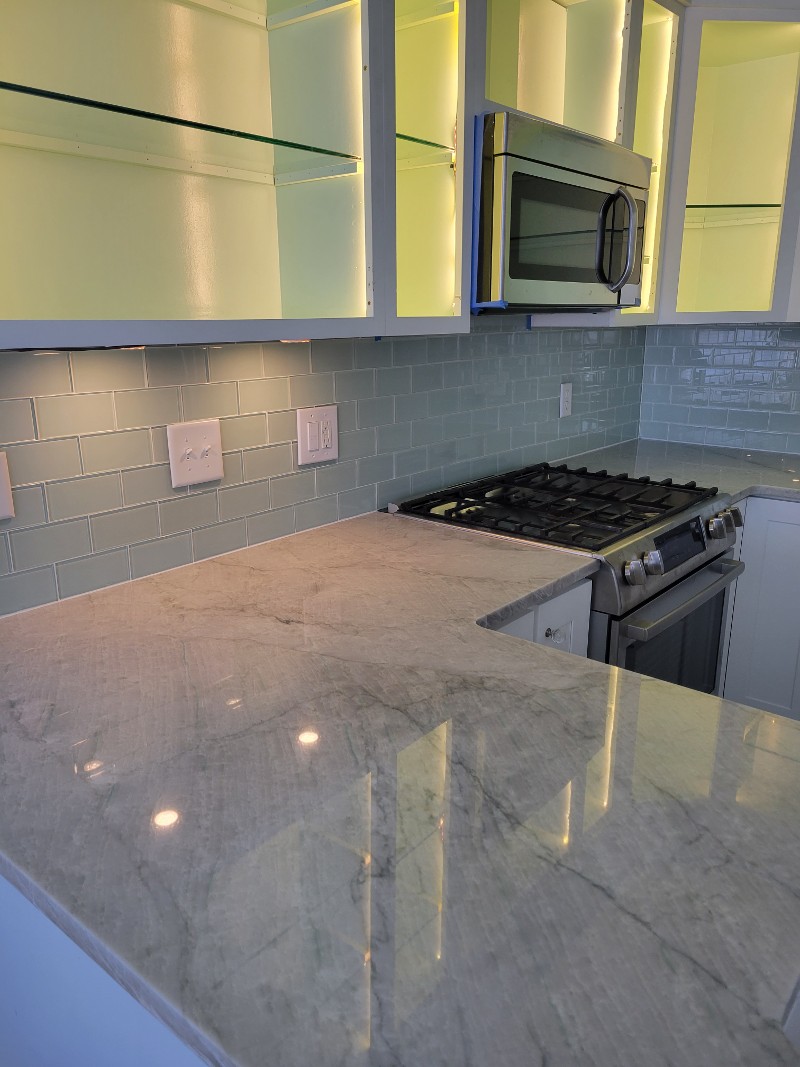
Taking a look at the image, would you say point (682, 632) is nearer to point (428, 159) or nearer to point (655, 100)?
point (428, 159)

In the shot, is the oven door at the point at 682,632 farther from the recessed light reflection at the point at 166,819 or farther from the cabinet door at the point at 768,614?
the recessed light reflection at the point at 166,819

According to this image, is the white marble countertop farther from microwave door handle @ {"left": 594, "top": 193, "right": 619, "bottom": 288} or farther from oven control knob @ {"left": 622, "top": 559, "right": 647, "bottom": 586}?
microwave door handle @ {"left": 594, "top": 193, "right": 619, "bottom": 288}

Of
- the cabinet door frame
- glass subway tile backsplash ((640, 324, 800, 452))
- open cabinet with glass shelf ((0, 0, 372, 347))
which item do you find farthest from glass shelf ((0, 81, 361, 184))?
glass subway tile backsplash ((640, 324, 800, 452))

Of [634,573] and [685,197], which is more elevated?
[685,197]

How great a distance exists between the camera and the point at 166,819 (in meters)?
0.81

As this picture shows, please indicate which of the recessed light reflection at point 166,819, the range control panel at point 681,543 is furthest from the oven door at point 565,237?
the recessed light reflection at point 166,819

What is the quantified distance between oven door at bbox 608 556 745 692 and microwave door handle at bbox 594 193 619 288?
2.63 ft

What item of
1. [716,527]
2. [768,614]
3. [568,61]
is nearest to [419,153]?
[568,61]

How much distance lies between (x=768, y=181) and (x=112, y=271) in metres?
2.22

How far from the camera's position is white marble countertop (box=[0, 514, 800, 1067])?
1.93 feet

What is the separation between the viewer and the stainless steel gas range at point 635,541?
1.69 meters

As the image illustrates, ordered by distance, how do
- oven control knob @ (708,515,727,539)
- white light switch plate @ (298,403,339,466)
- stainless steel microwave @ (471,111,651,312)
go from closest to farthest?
stainless steel microwave @ (471,111,651,312)
white light switch plate @ (298,403,339,466)
oven control knob @ (708,515,727,539)

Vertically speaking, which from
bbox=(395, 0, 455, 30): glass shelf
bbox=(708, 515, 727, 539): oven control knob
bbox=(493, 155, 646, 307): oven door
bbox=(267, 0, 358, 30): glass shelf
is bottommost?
bbox=(708, 515, 727, 539): oven control knob

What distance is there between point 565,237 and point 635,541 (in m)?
0.73
